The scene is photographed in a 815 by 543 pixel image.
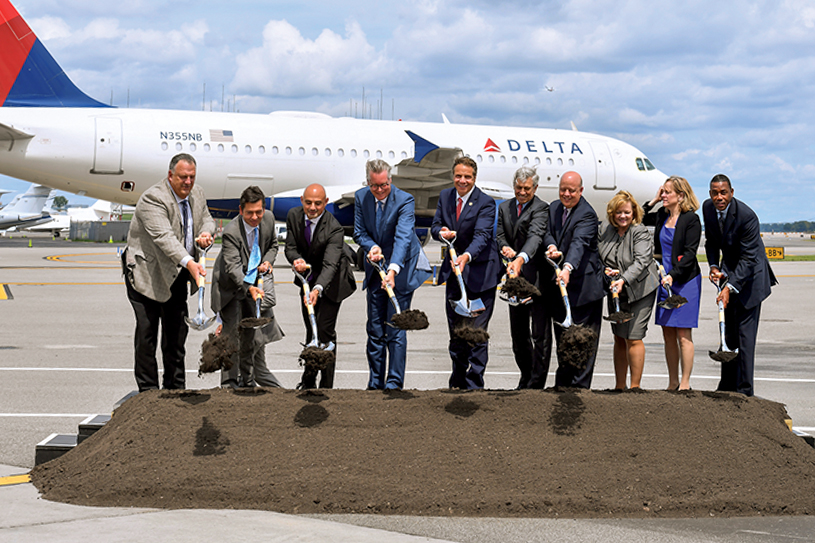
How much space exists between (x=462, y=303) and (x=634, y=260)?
164 centimetres

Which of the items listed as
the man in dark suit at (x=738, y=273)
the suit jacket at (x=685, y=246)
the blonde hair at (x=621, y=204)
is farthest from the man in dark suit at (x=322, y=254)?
the man in dark suit at (x=738, y=273)

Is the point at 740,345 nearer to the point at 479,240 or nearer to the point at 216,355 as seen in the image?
the point at 479,240

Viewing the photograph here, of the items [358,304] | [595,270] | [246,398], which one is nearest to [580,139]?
[358,304]

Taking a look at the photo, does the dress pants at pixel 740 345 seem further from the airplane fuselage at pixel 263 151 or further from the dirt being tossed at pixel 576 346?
the airplane fuselage at pixel 263 151

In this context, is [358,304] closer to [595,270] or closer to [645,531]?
[595,270]

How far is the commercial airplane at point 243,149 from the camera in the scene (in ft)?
76.8

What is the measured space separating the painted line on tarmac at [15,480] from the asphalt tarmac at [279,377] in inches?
1.7

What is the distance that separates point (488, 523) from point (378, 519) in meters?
0.60

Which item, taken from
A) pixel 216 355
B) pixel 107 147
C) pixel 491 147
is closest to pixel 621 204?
pixel 216 355

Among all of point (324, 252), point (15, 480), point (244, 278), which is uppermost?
point (324, 252)

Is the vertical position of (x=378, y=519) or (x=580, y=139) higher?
(x=580, y=139)

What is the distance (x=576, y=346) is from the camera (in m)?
6.12

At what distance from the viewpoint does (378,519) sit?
4.67 m

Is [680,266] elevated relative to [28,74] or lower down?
lower down
